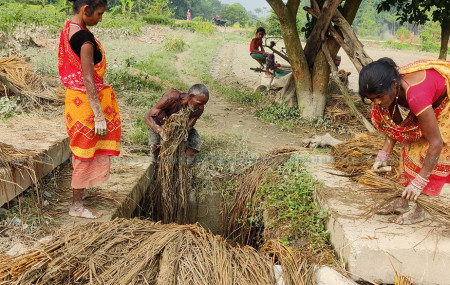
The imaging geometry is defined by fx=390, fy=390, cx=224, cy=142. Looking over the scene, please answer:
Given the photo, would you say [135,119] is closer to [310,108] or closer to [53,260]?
[310,108]

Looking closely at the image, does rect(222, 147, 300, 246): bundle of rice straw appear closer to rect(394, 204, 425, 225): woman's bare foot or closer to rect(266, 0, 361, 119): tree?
rect(394, 204, 425, 225): woman's bare foot

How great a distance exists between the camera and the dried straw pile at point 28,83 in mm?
5391

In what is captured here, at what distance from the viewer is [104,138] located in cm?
303

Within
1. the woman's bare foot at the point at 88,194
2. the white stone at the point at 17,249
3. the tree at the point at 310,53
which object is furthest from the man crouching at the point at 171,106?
the tree at the point at 310,53

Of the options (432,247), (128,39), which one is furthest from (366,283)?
(128,39)

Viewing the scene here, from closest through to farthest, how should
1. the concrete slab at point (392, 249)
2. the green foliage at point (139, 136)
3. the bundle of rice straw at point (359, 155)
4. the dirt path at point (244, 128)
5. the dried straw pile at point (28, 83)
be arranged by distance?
the concrete slab at point (392, 249), the bundle of rice straw at point (359, 155), the green foliage at point (139, 136), the dried straw pile at point (28, 83), the dirt path at point (244, 128)

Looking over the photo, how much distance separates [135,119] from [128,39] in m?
14.3

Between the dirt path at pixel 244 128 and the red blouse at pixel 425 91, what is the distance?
299cm

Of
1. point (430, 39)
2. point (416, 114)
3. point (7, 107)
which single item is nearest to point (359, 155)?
point (416, 114)

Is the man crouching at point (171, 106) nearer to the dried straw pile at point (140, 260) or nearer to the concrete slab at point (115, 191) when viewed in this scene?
the concrete slab at point (115, 191)

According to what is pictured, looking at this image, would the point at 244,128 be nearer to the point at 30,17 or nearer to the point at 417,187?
the point at 417,187

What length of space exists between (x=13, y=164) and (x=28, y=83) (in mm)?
3217

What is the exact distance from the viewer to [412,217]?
280 cm

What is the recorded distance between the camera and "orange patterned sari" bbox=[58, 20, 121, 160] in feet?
8.96
